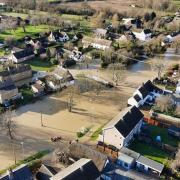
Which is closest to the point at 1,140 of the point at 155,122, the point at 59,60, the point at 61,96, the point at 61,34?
the point at 61,96

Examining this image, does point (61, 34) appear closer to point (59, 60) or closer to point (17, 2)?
point (59, 60)

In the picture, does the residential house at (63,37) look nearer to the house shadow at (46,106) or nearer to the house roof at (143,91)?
the house shadow at (46,106)

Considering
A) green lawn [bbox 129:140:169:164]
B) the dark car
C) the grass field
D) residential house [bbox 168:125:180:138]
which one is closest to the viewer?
green lawn [bbox 129:140:169:164]

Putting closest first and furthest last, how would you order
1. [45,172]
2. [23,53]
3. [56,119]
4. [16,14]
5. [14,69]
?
[45,172] → [56,119] → [14,69] → [23,53] → [16,14]

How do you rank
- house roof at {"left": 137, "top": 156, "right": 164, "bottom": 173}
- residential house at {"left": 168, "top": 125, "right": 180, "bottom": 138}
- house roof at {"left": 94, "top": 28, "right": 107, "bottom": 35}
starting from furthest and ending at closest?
house roof at {"left": 94, "top": 28, "right": 107, "bottom": 35}, residential house at {"left": 168, "top": 125, "right": 180, "bottom": 138}, house roof at {"left": 137, "top": 156, "right": 164, "bottom": 173}

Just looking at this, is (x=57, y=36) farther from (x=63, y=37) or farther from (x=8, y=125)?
(x=8, y=125)

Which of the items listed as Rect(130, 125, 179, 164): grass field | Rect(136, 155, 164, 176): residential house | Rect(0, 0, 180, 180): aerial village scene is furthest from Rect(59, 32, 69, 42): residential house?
Rect(136, 155, 164, 176): residential house

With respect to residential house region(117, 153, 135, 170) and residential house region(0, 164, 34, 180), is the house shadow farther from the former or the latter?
residential house region(0, 164, 34, 180)

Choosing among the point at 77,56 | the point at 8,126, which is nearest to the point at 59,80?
the point at 77,56
